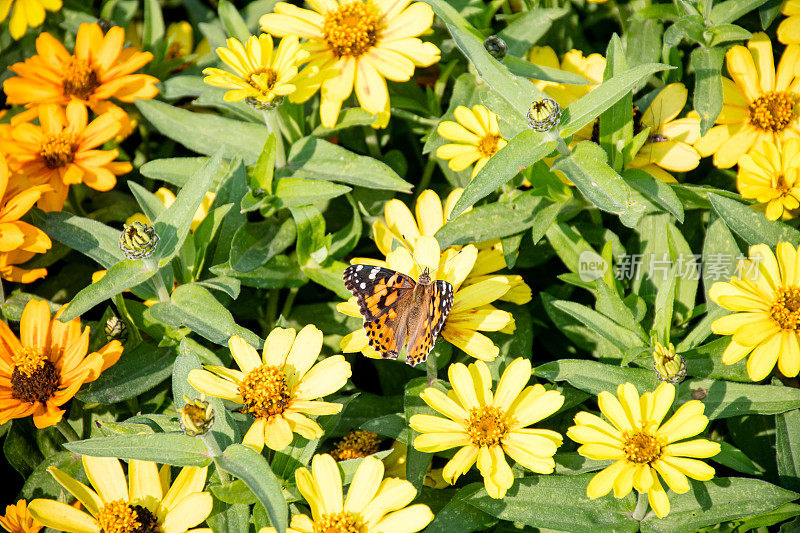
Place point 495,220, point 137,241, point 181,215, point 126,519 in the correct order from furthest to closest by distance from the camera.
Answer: point 495,220
point 181,215
point 137,241
point 126,519

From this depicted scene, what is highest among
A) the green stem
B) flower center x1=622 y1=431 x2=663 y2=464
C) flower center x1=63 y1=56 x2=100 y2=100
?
flower center x1=63 y1=56 x2=100 y2=100

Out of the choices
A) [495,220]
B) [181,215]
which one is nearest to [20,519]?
[181,215]

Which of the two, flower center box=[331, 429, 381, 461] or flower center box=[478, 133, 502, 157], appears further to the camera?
flower center box=[478, 133, 502, 157]

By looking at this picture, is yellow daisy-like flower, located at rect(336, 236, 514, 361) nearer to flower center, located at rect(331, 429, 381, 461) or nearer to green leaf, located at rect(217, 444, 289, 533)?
flower center, located at rect(331, 429, 381, 461)

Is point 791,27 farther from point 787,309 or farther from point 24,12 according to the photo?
point 24,12

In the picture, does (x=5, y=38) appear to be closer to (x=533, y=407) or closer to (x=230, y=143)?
(x=230, y=143)

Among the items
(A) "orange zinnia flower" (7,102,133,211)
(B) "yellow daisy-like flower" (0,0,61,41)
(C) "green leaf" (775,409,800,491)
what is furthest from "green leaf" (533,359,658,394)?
(B) "yellow daisy-like flower" (0,0,61,41)
